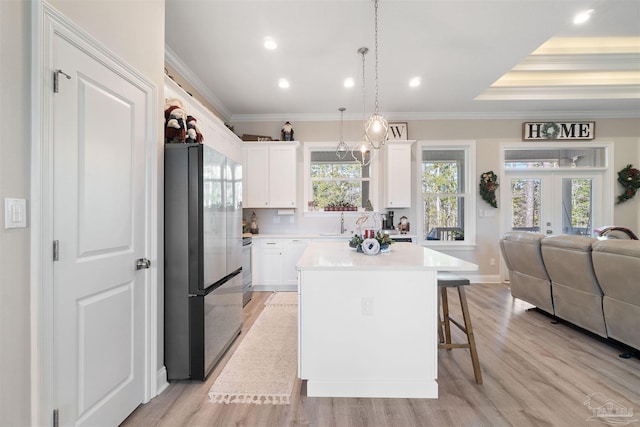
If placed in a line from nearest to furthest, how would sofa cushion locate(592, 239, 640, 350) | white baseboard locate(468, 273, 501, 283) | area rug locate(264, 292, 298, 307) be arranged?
sofa cushion locate(592, 239, 640, 350)
area rug locate(264, 292, 298, 307)
white baseboard locate(468, 273, 501, 283)

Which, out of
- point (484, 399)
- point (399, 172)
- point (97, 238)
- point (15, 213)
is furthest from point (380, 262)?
point (399, 172)

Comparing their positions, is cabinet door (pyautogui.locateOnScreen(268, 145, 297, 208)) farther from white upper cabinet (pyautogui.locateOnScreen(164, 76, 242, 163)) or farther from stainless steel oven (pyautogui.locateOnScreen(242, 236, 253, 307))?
stainless steel oven (pyautogui.locateOnScreen(242, 236, 253, 307))

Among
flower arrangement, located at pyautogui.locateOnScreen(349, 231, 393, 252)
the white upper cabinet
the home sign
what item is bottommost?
flower arrangement, located at pyautogui.locateOnScreen(349, 231, 393, 252)

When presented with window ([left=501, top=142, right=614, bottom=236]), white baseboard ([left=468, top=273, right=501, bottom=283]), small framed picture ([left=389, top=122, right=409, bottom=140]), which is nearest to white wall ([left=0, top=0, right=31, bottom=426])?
small framed picture ([left=389, top=122, right=409, bottom=140])

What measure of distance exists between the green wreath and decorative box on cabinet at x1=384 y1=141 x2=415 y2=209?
2.39m

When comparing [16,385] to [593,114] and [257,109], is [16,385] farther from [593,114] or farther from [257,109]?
[593,114]

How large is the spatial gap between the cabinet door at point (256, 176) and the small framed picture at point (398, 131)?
2.17 meters

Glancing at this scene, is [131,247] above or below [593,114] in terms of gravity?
below

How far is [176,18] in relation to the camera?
99.7 inches

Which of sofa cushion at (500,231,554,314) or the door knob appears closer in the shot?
the door knob

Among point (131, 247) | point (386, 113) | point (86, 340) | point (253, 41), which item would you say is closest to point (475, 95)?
point (386, 113)

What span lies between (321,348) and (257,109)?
4082 millimetres

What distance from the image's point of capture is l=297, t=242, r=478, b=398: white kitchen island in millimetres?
1864

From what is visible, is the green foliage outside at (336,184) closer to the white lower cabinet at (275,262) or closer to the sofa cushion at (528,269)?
the white lower cabinet at (275,262)
